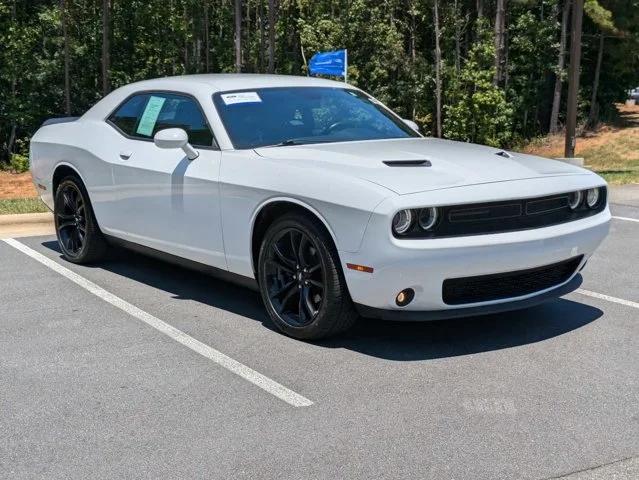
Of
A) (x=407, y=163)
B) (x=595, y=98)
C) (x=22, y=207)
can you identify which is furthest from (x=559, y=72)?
(x=407, y=163)

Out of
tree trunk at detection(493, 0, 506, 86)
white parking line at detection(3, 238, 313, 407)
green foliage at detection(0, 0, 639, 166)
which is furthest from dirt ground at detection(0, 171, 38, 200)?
tree trunk at detection(493, 0, 506, 86)

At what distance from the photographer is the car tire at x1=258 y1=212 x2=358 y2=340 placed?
4352 millimetres

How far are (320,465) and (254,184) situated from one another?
6.58 feet

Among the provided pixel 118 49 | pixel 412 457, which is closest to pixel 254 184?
pixel 412 457

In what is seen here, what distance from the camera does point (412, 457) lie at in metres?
3.22

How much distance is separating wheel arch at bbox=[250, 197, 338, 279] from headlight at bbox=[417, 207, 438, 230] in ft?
1.53

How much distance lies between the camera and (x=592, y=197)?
4863 mm

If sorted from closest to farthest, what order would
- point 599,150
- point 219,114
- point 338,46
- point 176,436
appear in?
point 176,436 < point 219,114 < point 599,150 < point 338,46

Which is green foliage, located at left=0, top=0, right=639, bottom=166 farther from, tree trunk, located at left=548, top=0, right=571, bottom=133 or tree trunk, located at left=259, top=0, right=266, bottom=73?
tree trunk, located at left=259, top=0, right=266, bottom=73

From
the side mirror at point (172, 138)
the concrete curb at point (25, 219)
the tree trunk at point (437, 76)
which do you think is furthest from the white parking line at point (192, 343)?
the tree trunk at point (437, 76)

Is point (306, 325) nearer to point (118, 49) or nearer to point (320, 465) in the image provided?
point (320, 465)

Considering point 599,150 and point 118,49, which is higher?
point 118,49

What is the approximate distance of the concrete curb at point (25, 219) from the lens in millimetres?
8609

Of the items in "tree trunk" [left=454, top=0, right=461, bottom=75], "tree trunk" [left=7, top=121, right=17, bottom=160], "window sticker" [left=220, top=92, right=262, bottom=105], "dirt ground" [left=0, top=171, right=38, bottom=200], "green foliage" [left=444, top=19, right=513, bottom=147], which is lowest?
"dirt ground" [left=0, top=171, right=38, bottom=200]
